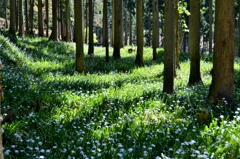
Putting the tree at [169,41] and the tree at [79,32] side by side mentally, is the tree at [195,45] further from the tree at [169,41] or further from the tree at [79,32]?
the tree at [79,32]

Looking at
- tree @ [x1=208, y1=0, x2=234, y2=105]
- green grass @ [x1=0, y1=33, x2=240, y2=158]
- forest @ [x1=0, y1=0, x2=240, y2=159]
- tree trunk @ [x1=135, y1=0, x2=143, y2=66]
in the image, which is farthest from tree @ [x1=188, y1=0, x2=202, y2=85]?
tree trunk @ [x1=135, y1=0, x2=143, y2=66]

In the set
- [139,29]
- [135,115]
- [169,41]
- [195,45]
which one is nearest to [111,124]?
[135,115]

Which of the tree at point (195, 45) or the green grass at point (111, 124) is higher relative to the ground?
the tree at point (195, 45)

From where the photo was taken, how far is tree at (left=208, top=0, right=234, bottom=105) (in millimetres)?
7645

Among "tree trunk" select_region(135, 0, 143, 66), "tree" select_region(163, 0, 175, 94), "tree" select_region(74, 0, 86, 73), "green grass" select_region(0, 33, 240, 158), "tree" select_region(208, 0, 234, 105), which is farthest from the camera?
"tree trunk" select_region(135, 0, 143, 66)

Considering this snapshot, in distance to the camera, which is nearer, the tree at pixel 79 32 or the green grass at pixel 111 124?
the green grass at pixel 111 124

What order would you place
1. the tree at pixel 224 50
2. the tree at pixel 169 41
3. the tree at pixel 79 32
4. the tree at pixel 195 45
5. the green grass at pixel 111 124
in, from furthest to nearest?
the tree at pixel 79 32 → the tree at pixel 195 45 → the tree at pixel 169 41 → the tree at pixel 224 50 → the green grass at pixel 111 124

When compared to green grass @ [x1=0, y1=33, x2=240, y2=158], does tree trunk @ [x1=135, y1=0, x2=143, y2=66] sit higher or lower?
higher

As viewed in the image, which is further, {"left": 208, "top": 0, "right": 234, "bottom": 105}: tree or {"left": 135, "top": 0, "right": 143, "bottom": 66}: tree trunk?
{"left": 135, "top": 0, "right": 143, "bottom": 66}: tree trunk

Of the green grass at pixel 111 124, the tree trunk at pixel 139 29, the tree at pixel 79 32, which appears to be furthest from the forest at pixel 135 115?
the tree trunk at pixel 139 29

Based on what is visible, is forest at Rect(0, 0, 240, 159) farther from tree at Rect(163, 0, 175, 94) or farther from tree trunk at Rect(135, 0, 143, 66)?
tree trunk at Rect(135, 0, 143, 66)

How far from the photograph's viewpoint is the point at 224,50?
7.72 m

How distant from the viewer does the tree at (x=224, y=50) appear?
764cm

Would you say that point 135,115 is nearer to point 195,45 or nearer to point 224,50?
point 224,50
